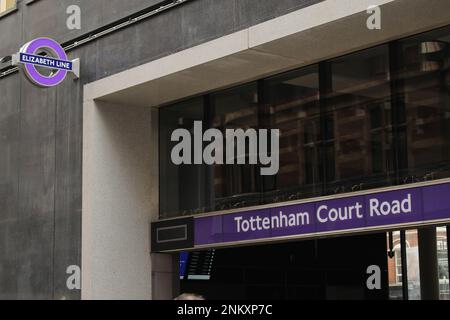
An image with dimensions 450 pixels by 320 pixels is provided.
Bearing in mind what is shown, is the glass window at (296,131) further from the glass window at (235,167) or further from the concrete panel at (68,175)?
the concrete panel at (68,175)

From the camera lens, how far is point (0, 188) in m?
17.7

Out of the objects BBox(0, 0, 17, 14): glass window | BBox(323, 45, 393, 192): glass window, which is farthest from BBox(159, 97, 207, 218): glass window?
BBox(0, 0, 17, 14): glass window

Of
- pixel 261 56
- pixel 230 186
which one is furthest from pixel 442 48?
pixel 230 186

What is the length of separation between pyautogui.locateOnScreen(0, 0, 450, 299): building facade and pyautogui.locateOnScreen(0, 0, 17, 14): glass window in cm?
7

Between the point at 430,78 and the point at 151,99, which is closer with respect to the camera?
the point at 430,78

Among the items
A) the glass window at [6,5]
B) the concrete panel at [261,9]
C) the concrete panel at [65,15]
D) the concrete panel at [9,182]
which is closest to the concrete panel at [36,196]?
the concrete panel at [9,182]

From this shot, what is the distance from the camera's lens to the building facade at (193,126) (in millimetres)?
11555

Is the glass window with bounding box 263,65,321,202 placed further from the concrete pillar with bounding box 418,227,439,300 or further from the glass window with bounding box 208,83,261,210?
the concrete pillar with bounding box 418,227,439,300

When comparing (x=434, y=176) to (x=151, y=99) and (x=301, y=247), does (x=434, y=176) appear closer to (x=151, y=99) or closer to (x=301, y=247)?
(x=151, y=99)

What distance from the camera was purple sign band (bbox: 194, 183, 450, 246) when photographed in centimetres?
1088

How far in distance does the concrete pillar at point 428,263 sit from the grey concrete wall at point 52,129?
10014mm
